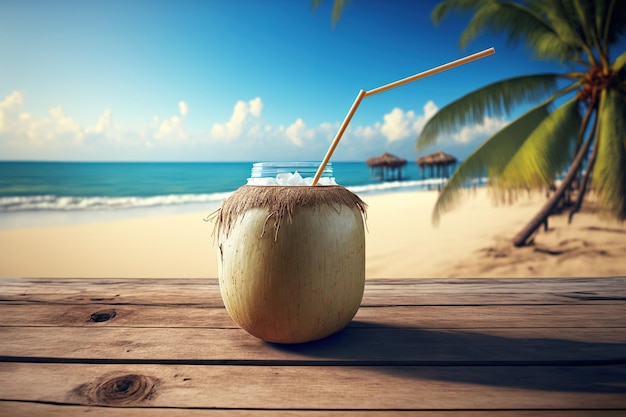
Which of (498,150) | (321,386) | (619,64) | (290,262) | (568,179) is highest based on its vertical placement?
(619,64)

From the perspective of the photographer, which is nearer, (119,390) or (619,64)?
(119,390)

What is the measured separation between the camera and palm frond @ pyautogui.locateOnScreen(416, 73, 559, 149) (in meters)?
4.19

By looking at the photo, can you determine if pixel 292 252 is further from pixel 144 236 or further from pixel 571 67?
pixel 144 236

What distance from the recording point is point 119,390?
25.2 inches

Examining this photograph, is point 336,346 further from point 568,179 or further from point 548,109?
point 568,179

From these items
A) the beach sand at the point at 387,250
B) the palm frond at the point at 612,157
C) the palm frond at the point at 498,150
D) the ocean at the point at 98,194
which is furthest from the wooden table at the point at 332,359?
the ocean at the point at 98,194

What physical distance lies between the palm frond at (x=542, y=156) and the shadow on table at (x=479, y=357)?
348 cm

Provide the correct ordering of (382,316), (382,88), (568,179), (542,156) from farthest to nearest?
(568,179), (542,156), (382,316), (382,88)

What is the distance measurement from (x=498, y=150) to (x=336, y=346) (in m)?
3.77

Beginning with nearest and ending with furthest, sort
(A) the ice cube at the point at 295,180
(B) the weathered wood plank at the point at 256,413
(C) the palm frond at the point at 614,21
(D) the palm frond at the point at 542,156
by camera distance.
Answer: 1. (B) the weathered wood plank at the point at 256,413
2. (A) the ice cube at the point at 295,180
3. (D) the palm frond at the point at 542,156
4. (C) the palm frond at the point at 614,21

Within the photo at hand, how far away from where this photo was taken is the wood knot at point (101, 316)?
93cm

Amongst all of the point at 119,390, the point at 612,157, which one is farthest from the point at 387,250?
the point at 119,390

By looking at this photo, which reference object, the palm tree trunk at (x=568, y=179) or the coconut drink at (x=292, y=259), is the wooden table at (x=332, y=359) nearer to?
the coconut drink at (x=292, y=259)

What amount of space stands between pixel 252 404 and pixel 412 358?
12.1 inches
